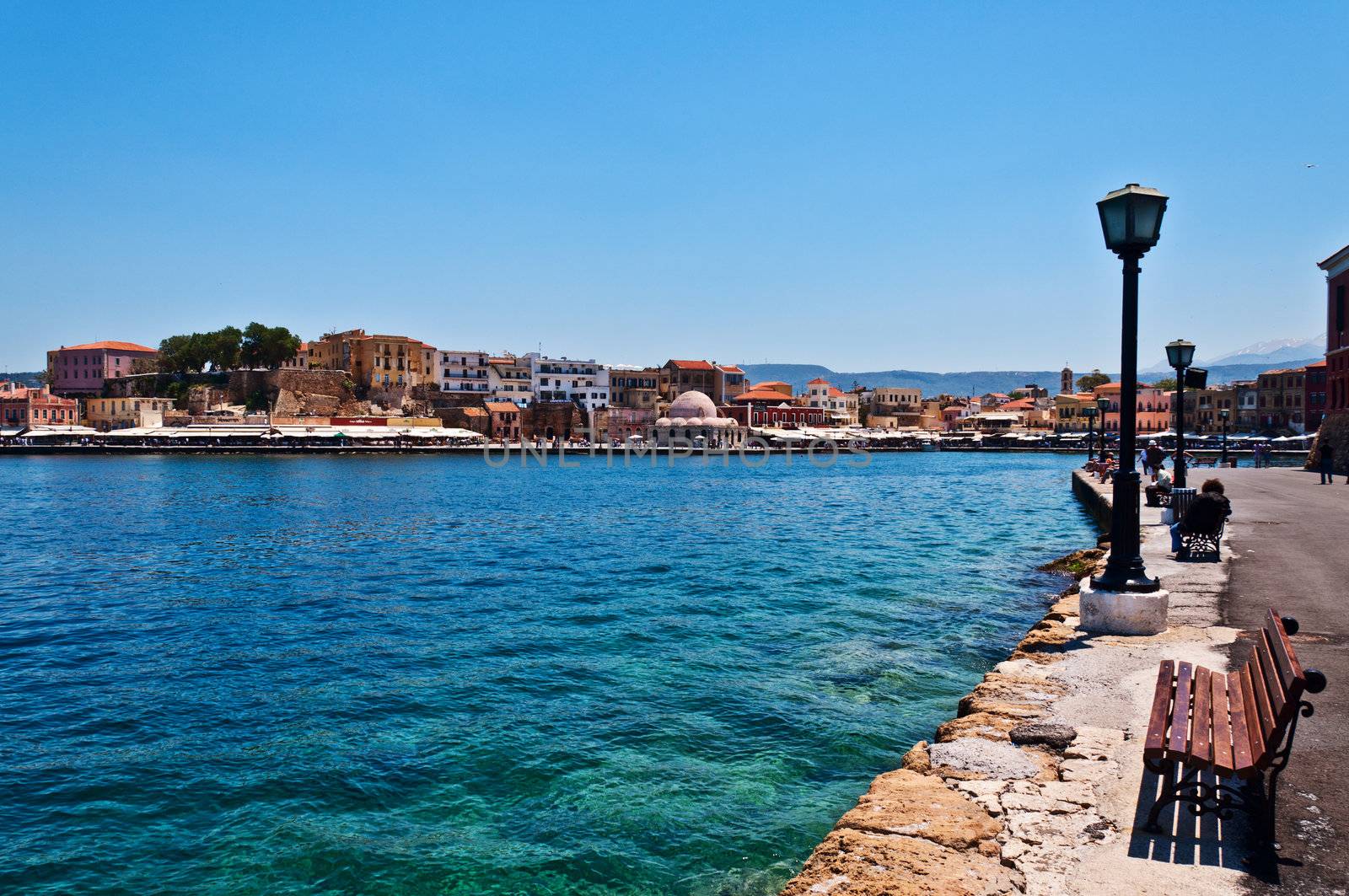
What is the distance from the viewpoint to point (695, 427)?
313 feet

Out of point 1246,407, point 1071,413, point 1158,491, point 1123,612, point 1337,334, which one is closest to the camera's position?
point 1123,612

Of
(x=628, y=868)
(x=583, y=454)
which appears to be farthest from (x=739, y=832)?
(x=583, y=454)

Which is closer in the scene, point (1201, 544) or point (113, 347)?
point (1201, 544)

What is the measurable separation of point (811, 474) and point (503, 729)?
2267 inches

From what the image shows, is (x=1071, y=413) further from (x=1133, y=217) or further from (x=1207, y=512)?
(x=1133, y=217)

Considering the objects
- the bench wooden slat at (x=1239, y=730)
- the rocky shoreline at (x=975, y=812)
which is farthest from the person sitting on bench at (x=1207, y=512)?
the bench wooden slat at (x=1239, y=730)

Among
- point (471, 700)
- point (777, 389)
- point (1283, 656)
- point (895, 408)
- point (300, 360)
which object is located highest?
point (300, 360)

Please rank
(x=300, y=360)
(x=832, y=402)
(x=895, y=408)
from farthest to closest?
(x=895, y=408) → (x=832, y=402) → (x=300, y=360)

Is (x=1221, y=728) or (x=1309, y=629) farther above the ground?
(x=1221, y=728)

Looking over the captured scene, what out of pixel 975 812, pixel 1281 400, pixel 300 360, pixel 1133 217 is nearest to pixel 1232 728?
pixel 975 812

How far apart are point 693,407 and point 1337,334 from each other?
68800 mm

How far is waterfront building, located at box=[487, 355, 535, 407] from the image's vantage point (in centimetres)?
10112

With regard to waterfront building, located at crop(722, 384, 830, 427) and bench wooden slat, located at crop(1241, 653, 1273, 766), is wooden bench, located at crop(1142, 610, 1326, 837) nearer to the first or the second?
bench wooden slat, located at crop(1241, 653, 1273, 766)

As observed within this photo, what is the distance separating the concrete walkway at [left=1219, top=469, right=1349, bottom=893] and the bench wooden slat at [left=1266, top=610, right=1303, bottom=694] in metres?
0.69
